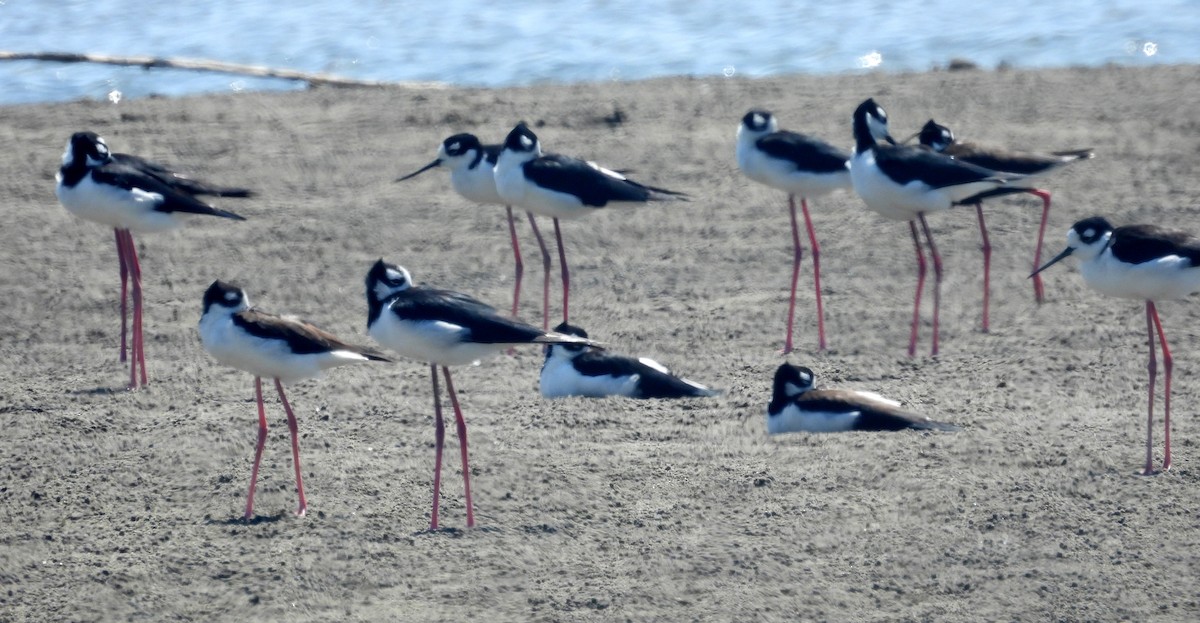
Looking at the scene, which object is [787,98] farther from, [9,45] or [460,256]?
[9,45]

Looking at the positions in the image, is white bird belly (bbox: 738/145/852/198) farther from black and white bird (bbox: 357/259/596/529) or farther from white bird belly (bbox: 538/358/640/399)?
black and white bird (bbox: 357/259/596/529)

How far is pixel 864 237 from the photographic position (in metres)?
9.68

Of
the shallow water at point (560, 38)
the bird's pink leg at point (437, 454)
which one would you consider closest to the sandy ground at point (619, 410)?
the bird's pink leg at point (437, 454)

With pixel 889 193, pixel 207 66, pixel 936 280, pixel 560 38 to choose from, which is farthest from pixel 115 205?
pixel 560 38

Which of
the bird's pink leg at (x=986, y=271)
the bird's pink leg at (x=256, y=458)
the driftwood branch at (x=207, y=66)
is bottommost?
the bird's pink leg at (x=256, y=458)

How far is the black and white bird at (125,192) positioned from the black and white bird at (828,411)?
284 centimetres

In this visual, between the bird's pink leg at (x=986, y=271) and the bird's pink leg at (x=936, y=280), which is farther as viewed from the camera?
the bird's pink leg at (x=986, y=271)

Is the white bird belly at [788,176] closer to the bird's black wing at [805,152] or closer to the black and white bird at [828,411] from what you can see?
the bird's black wing at [805,152]

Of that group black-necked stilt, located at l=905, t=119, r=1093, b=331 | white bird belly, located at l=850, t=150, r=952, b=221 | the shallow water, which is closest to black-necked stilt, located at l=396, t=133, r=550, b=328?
white bird belly, located at l=850, t=150, r=952, b=221

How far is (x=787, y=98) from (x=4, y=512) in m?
7.57

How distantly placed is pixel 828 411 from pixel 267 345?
2.34m

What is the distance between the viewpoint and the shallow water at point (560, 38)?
1581 cm

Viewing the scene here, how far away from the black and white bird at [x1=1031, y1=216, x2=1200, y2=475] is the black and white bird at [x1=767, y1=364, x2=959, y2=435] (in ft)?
2.76

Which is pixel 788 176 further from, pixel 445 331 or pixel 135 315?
pixel 135 315
